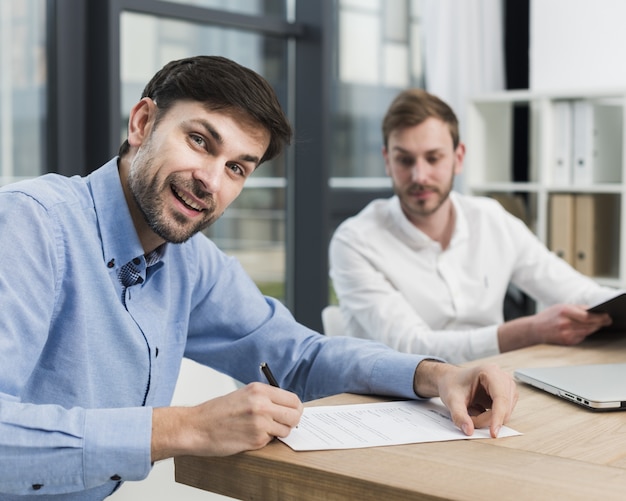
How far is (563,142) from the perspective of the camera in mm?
3887

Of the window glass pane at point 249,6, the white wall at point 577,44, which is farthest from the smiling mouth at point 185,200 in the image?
the white wall at point 577,44

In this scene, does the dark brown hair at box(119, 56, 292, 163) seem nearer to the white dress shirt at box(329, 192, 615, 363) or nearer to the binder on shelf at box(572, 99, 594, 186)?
the white dress shirt at box(329, 192, 615, 363)

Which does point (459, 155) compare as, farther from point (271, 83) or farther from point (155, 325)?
point (155, 325)

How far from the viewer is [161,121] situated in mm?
1602

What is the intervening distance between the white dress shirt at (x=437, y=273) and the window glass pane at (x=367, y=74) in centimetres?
134

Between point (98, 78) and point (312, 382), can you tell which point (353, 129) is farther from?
point (312, 382)

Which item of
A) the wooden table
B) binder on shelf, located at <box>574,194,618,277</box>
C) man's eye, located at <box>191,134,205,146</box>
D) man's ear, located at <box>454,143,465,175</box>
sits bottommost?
the wooden table

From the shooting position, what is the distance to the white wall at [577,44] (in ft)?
13.5

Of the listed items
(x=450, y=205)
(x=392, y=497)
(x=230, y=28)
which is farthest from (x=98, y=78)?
(x=392, y=497)

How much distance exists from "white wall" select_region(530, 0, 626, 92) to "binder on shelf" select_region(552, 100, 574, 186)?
144mm

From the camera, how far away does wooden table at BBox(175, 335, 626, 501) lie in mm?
1062

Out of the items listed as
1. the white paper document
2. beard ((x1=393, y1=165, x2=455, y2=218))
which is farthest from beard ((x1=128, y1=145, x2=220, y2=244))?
beard ((x1=393, y1=165, x2=455, y2=218))

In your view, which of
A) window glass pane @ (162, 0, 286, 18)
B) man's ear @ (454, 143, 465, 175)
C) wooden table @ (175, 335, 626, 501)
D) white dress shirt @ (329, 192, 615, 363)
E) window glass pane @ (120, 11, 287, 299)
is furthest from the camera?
window glass pane @ (162, 0, 286, 18)

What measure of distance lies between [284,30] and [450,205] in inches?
54.1
